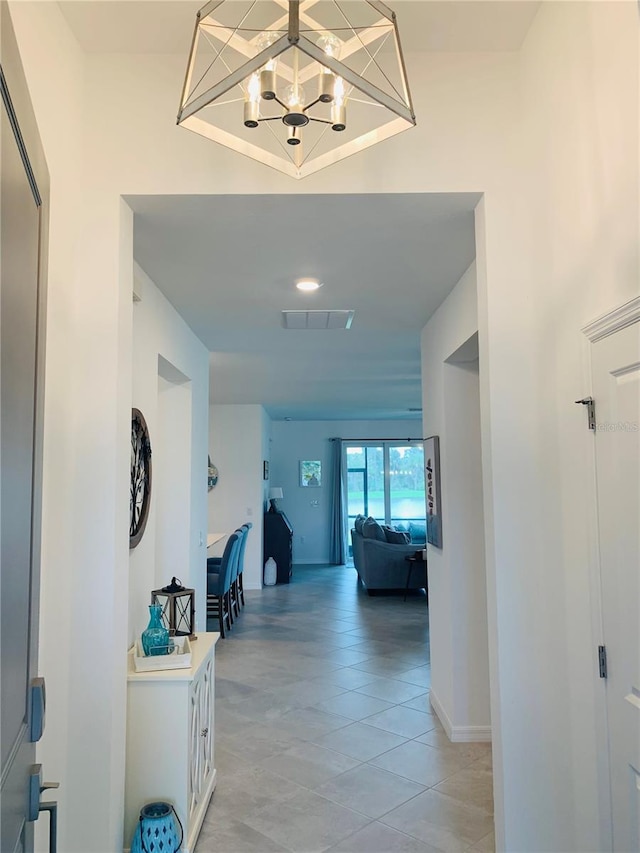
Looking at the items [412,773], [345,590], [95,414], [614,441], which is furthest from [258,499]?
[614,441]

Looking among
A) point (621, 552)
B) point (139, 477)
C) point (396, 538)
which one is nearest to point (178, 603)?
point (139, 477)

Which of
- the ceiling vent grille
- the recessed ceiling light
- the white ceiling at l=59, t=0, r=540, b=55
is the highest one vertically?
the white ceiling at l=59, t=0, r=540, b=55

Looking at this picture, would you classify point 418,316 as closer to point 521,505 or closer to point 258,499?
point 521,505

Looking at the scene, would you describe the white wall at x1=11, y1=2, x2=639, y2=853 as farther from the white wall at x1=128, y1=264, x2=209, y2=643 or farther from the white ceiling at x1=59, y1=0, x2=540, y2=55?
the white wall at x1=128, y1=264, x2=209, y2=643

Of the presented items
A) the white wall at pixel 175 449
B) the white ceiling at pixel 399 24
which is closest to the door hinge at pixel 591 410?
the white ceiling at pixel 399 24

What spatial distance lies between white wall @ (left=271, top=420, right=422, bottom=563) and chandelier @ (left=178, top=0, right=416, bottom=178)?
9323mm

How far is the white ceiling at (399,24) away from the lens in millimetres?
1947

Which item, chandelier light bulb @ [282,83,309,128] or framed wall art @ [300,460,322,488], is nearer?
chandelier light bulb @ [282,83,309,128]

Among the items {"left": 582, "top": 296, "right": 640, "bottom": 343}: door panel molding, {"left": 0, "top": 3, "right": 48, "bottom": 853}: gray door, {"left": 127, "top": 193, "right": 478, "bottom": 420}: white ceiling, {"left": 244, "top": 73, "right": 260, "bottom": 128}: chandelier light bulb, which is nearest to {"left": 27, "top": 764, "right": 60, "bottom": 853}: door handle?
{"left": 0, "top": 3, "right": 48, "bottom": 853}: gray door

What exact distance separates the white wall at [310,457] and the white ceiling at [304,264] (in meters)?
5.93

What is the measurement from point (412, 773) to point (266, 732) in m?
1.00

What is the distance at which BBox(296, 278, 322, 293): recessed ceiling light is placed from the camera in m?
3.23

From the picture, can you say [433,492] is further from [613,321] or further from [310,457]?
[310,457]

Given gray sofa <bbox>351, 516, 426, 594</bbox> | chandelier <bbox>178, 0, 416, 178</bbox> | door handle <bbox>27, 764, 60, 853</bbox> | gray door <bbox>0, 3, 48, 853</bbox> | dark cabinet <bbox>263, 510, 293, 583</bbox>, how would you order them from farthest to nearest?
dark cabinet <bbox>263, 510, 293, 583</bbox> → gray sofa <bbox>351, 516, 426, 594</bbox> → chandelier <bbox>178, 0, 416, 178</bbox> → door handle <bbox>27, 764, 60, 853</bbox> → gray door <bbox>0, 3, 48, 853</bbox>
